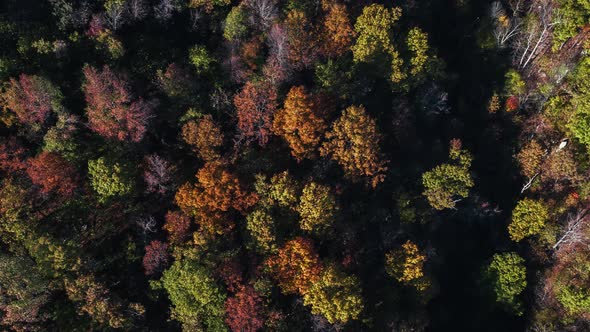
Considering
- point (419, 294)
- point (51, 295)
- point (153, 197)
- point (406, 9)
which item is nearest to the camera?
point (51, 295)

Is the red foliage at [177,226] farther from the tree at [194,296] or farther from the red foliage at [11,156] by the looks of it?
the red foliage at [11,156]

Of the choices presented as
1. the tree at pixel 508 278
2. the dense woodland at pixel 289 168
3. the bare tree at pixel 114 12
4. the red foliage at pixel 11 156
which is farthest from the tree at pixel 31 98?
the tree at pixel 508 278

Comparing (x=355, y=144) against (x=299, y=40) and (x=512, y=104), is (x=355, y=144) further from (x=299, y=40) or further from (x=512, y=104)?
(x=512, y=104)

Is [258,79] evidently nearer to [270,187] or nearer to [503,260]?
[270,187]

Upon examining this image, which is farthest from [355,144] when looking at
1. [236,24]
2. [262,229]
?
[236,24]

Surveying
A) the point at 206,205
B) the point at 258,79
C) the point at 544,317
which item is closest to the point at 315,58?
the point at 258,79

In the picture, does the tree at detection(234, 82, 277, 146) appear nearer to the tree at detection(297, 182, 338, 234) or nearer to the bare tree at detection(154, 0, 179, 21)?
the tree at detection(297, 182, 338, 234)
